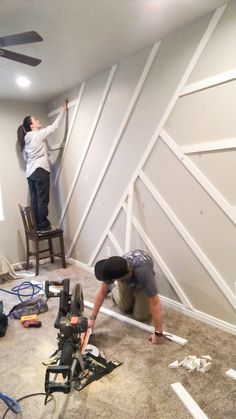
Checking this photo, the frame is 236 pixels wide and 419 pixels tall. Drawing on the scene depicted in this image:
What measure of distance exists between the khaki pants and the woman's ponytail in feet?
8.87

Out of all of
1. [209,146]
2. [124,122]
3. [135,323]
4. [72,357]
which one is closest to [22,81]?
[124,122]

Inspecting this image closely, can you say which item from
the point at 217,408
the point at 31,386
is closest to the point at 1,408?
the point at 31,386

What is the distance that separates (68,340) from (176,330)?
123cm

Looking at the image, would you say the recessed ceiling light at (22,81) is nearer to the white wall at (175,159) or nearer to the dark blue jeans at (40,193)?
the white wall at (175,159)

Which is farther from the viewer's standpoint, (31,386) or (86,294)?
(86,294)

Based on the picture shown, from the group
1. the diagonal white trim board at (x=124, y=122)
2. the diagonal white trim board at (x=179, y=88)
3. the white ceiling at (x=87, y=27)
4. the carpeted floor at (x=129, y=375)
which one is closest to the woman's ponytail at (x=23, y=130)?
the white ceiling at (x=87, y=27)

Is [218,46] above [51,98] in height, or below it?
below

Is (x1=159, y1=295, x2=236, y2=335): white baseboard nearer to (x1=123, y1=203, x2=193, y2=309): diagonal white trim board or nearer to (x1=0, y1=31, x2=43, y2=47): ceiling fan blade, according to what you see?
(x1=123, y1=203, x2=193, y2=309): diagonal white trim board

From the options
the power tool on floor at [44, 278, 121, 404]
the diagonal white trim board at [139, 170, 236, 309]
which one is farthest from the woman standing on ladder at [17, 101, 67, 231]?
the power tool on floor at [44, 278, 121, 404]

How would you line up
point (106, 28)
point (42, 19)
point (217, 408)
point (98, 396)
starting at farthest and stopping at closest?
point (106, 28) → point (42, 19) → point (98, 396) → point (217, 408)

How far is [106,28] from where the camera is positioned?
2.54 m

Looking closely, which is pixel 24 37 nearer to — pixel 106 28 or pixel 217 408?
pixel 106 28

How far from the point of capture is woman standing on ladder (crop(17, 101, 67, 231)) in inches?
169

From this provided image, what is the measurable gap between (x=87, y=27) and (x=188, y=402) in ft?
9.35
